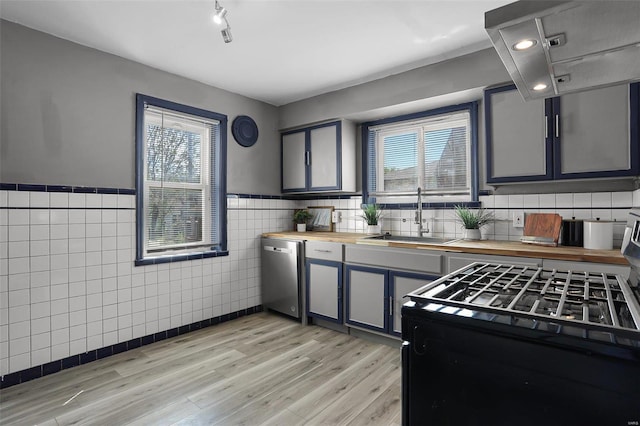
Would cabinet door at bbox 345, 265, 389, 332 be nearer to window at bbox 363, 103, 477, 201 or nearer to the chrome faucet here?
the chrome faucet

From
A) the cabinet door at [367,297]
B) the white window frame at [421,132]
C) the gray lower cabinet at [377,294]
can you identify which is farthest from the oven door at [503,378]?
the white window frame at [421,132]

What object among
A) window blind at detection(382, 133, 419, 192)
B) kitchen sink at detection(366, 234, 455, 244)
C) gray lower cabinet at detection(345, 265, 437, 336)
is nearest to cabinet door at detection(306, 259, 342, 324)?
gray lower cabinet at detection(345, 265, 437, 336)

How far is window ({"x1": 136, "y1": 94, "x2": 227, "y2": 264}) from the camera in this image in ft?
9.96

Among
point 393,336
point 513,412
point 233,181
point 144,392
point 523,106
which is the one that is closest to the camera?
point 513,412

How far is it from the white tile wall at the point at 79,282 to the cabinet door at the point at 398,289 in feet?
5.99

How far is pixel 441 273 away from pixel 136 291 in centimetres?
255

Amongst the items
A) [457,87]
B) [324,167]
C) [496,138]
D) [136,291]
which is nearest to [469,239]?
[496,138]

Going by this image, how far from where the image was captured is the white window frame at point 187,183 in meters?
3.06

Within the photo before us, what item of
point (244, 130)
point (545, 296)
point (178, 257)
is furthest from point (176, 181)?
point (545, 296)

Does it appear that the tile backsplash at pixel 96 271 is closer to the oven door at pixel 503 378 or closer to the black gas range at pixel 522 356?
the black gas range at pixel 522 356

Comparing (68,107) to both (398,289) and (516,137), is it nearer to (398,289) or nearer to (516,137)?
(398,289)

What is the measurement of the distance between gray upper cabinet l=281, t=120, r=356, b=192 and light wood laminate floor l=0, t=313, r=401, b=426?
167cm

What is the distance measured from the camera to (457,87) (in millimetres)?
2848

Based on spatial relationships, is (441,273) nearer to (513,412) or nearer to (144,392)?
(513,412)
